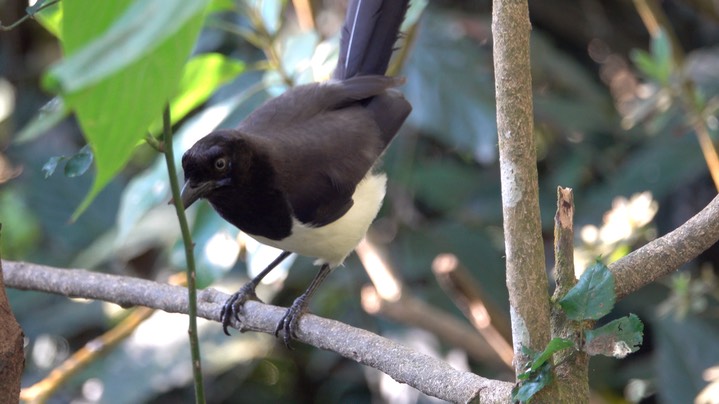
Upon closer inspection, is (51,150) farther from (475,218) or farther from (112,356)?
(475,218)

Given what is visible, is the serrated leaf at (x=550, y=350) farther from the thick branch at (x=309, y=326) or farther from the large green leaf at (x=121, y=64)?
the large green leaf at (x=121, y=64)

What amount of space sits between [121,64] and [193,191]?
173cm

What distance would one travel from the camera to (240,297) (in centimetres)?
254

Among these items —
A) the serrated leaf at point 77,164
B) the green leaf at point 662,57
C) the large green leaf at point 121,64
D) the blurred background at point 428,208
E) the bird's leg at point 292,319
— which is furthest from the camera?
the blurred background at point 428,208

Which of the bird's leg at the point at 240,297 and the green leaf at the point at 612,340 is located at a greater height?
the green leaf at the point at 612,340

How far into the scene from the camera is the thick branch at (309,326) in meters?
1.32

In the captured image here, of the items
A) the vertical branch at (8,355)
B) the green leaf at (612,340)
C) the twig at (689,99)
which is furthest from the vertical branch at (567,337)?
the twig at (689,99)

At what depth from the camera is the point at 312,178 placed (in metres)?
2.50

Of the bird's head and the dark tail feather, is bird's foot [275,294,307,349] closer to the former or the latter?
the bird's head

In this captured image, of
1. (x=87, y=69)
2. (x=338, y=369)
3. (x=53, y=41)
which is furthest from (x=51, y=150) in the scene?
(x=87, y=69)

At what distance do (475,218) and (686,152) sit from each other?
0.95 m

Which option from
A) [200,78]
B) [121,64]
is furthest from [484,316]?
[121,64]

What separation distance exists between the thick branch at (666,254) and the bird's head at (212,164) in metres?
1.17

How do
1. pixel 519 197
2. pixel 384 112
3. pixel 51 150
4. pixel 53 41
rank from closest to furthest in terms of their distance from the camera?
1. pixel 519 197
2. pixel 384 112
3. pixel 51 150
4. pixel 53 41
